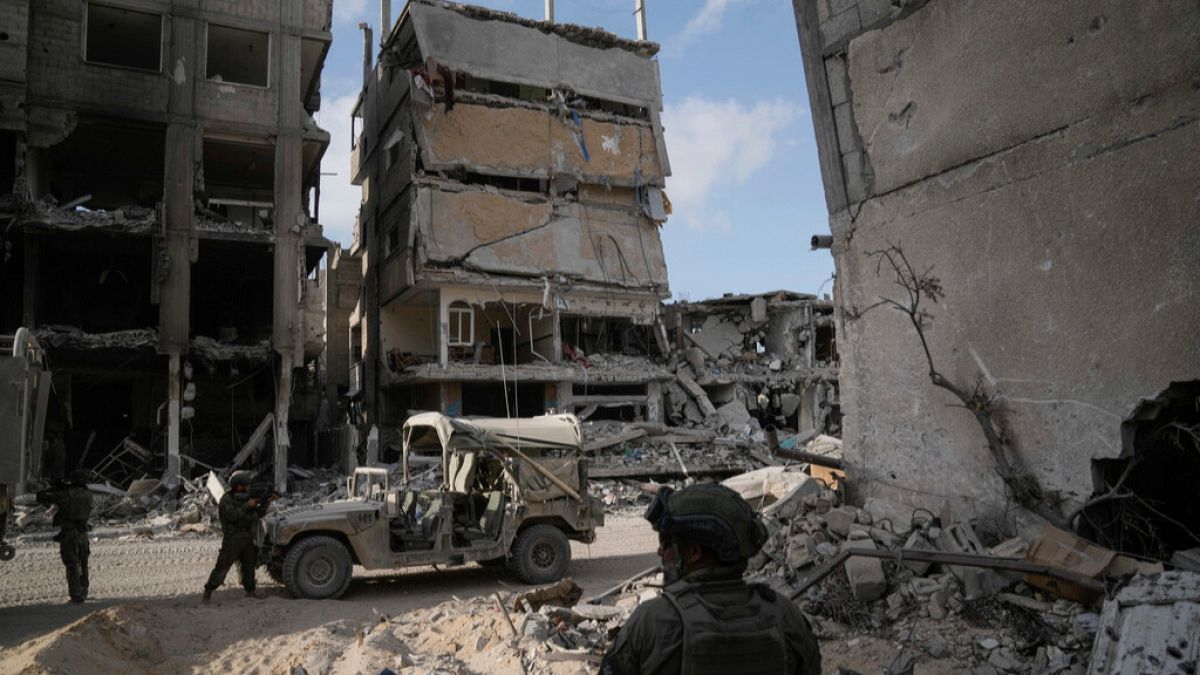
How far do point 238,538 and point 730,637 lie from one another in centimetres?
827

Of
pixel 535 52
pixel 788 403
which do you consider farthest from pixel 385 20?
pixel 788 403

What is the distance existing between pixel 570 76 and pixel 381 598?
20335mm

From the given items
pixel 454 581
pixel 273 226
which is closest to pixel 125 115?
pixel 273 226

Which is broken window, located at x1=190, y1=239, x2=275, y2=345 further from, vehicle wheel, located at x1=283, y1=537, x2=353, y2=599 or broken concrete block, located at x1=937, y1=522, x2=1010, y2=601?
broken concrete block, located at x1=937, y1=522, x2=1010, y2=601

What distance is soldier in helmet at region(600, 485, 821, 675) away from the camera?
8.24 ft

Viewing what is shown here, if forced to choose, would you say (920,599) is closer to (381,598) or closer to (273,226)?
(381,598)

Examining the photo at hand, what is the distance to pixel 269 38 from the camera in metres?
20.7

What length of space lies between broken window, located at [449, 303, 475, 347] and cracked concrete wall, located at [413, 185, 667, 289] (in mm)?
1358

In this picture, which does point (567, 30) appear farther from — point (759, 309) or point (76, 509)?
point (76, 509)

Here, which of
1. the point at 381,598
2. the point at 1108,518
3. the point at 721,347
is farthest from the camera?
the point at 721,347

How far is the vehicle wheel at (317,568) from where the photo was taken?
923 centimetres

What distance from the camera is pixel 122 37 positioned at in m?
20.7

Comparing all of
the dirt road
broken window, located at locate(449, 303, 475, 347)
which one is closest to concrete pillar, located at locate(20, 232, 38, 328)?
the dirt road

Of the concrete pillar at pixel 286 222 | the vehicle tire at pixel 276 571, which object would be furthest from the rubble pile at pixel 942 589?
the concrete pillar at pixel 286 222
